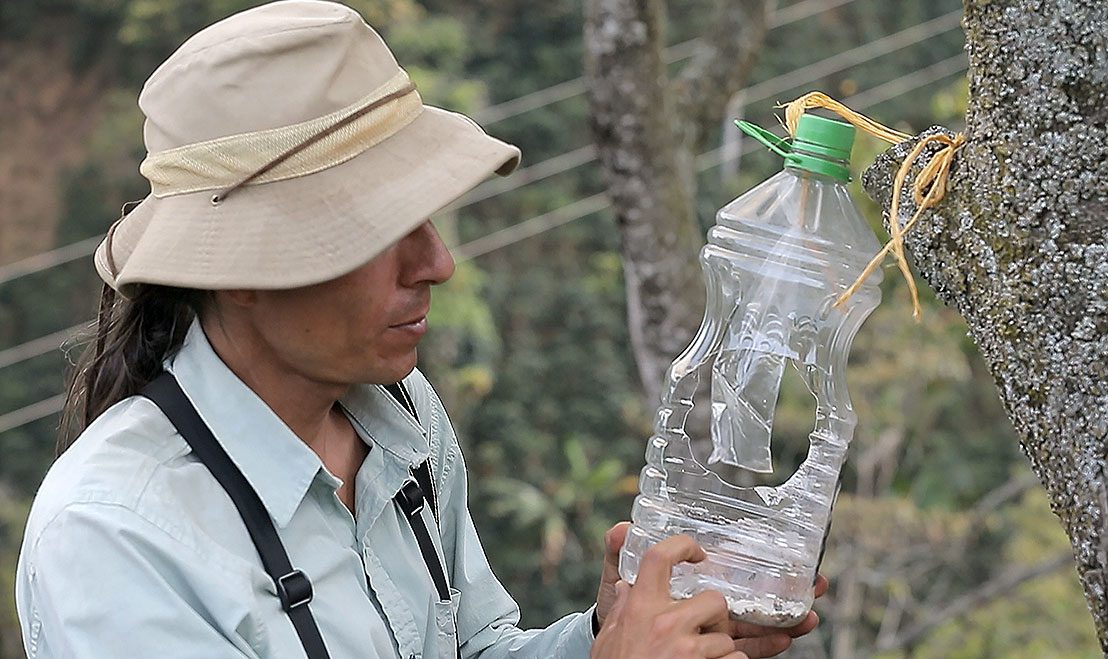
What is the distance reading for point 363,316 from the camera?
1.34 m

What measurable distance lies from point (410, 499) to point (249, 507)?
0.27 metres

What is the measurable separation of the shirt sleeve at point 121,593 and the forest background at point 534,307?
859cm

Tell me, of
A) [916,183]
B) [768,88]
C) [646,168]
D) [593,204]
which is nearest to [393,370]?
[916,183]

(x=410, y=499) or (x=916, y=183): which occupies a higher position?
(x=916, y=183)

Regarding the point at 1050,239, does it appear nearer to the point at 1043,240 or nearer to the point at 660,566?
the point at 1043,240

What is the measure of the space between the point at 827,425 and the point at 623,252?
1436 mm

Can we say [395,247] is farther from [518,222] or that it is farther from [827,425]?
[518,222]

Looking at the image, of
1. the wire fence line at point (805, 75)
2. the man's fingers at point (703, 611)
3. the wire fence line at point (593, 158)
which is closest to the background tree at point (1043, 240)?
the man's fingers at point (703, 611)

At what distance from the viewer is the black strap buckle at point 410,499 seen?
1551 mm

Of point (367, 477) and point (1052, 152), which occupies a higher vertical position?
point (1052, 152)

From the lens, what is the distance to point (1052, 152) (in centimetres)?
117

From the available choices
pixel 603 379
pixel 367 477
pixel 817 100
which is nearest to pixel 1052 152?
pixel 817 100

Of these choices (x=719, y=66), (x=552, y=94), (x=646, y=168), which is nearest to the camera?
(x=646, y=168)

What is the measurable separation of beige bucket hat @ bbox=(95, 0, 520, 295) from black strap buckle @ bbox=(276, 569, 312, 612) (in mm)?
286
